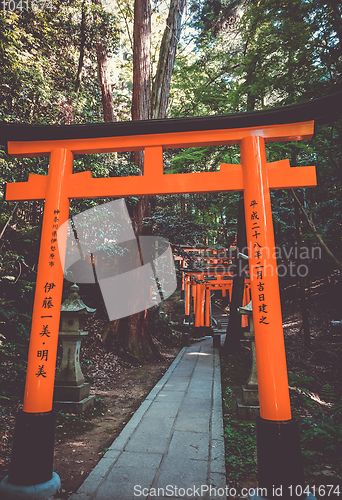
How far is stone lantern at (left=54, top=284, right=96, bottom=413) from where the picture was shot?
525 centimetres

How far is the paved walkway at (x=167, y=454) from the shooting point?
298cm

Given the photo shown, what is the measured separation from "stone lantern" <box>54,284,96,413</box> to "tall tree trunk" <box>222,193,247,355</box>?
586cm

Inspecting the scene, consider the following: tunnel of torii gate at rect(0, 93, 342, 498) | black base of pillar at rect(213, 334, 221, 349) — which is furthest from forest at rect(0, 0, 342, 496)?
black base of pillar at rect(213, 334, 221, 349)

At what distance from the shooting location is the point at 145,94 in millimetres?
8898

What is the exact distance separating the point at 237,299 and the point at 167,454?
6.96m

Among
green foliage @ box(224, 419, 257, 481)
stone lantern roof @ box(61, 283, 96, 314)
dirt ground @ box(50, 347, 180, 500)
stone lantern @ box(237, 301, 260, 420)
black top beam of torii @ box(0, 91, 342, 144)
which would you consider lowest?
green foliage @ box(224, 419, 257, 481)

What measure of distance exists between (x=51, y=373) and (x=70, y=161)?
2.57 metres

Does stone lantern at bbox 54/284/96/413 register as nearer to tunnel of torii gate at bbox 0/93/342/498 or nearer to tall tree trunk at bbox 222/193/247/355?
tunnel of torii gate at bbox 0/93/342/498

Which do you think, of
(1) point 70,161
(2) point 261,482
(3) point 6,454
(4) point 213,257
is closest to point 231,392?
(2) point 261,482

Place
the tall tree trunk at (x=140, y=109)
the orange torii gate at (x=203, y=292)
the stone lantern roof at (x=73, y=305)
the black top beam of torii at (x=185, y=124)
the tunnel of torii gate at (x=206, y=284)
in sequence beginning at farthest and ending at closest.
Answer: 1. the orange torii gate at (x=203, y=292)
2. the tunnel of torii gate at (x=206, y=284)
3. the tall tree trunk at (x=140, y=109)
4. the stone lantern roof at (x=73, y=305)
5. the black top beam of torii at (x=185, y=124)

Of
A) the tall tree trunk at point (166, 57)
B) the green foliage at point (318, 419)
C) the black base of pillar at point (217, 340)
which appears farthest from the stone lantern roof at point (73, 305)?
the black base of pillar at point (217, 340)

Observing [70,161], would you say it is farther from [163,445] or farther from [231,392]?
[231,392]

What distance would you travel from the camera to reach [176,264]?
1208cm

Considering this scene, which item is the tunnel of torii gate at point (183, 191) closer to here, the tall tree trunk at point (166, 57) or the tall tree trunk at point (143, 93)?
the tall tree trunk at point (143, 93)
